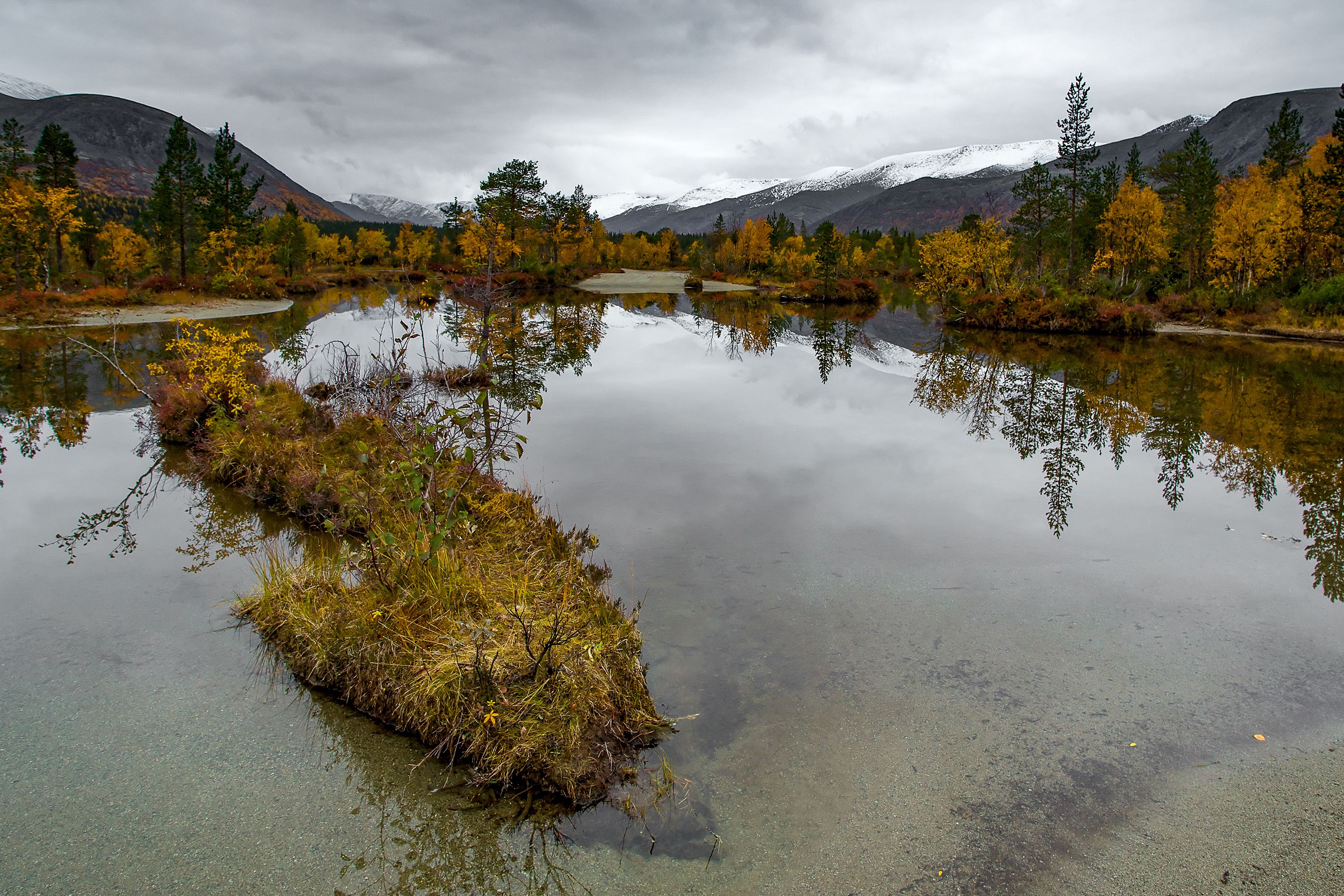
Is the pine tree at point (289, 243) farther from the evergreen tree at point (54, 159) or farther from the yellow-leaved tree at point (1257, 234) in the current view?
the yellow-leaved tree at point (1257, 234)

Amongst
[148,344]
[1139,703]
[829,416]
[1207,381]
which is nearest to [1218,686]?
[1139,703]

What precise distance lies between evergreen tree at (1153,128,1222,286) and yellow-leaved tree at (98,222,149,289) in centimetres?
5974

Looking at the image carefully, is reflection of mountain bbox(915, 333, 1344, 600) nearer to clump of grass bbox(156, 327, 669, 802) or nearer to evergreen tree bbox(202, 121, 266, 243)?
clump of grass bbox(156, 327, 669, 802)

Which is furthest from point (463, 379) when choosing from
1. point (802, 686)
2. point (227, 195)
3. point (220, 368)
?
point (227, 195)

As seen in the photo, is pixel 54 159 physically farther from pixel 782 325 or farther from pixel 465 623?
pixel 465 623

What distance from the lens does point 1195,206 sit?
1633 inches

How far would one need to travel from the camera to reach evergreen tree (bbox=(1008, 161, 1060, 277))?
48.3 m

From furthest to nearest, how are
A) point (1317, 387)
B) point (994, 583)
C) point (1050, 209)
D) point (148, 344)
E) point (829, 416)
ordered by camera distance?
point (1050, 209) < point (148, 344) < point (1317, 387) < point (829, 416) < point (994, 583)

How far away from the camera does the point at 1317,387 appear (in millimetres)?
17547

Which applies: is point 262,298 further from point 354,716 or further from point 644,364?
point 354,716

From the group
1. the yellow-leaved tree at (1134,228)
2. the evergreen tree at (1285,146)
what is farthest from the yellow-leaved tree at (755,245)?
the evergreen tree at (1285,146)

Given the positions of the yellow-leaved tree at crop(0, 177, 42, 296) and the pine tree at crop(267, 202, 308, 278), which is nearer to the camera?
the yellow-leaved tree at crop(0, 177, 42, 296)

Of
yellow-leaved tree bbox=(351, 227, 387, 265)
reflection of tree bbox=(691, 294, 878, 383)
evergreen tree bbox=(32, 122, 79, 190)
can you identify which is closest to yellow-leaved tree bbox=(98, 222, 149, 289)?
evergreen tree bbox=(32, 122, 79, 190)

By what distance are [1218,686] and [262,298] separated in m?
50.5
